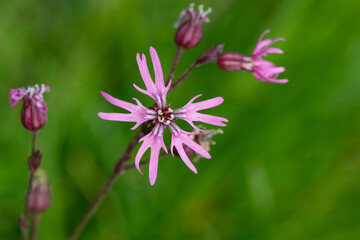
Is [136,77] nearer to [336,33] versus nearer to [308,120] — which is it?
[308,120]

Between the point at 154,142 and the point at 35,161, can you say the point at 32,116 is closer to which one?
the point at 35,161

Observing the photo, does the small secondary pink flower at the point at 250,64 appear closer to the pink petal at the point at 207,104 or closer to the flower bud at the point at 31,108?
the pink petal at the point at 207,104

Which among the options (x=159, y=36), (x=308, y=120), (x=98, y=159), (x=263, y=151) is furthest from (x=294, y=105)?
(x=98, y=159)

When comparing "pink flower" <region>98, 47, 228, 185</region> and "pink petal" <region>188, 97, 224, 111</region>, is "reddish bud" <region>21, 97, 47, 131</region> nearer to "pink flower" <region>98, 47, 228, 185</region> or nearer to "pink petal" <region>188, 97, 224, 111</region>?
"pink flower" <region>98, 47, 228, 185</region>

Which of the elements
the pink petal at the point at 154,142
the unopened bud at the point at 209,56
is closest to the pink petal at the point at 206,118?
the pink petal at the point at 154,142

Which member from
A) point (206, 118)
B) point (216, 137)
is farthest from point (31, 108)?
point (216, 137)

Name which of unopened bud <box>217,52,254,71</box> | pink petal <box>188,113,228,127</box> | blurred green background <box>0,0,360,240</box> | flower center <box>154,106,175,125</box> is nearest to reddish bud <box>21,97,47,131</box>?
flower center <box>154,106,175,125</box>
